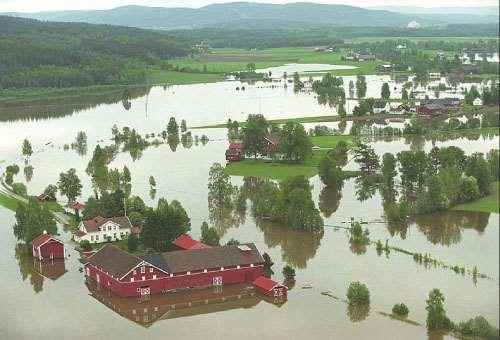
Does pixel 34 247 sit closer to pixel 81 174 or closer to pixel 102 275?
pixel 102 275

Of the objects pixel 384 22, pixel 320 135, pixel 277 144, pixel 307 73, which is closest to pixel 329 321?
pixel 277 144

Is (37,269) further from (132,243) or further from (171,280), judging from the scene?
(171,280)

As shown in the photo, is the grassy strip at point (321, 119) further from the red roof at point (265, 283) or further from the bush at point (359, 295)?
the bush at point (359, 295)

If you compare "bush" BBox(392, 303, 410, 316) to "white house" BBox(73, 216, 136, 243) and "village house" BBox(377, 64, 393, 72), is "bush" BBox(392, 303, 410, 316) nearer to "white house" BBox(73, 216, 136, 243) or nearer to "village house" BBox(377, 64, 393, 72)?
"white house" BBox(73, 216, 136, 243)

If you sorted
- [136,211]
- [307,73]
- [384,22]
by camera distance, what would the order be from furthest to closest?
1. [384,22]
2. [307,73]
3. [136,211]

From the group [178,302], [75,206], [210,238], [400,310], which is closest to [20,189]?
[75,206]

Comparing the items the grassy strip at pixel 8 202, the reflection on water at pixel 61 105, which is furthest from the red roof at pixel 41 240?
the reflection on water at pixel 61 105
